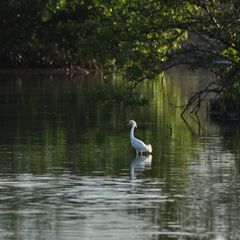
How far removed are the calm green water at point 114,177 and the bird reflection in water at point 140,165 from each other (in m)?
0.02

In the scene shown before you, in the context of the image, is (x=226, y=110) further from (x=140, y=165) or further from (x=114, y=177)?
(x=114, y=177)

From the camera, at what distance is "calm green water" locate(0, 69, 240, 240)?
1800cm

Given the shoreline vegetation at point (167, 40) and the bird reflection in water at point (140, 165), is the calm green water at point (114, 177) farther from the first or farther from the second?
the shoreline vegetation at point (167, 40)

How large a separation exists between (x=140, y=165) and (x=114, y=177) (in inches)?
90.1

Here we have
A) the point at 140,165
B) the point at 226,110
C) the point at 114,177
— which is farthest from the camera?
the point at 226,110

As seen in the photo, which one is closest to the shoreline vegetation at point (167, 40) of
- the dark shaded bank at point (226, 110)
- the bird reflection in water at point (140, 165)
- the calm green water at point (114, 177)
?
the dark shaded bank at point (226, 110)

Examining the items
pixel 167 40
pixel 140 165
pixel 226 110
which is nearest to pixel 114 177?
pixel 140 165

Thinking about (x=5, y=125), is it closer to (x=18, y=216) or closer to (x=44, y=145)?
(x=44, y=145)

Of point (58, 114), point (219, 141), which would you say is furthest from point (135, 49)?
point (58, 114)

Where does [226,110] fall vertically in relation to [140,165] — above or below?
above

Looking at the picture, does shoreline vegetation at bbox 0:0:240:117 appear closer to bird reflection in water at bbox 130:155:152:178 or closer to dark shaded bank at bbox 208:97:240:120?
dark shaded bank at bbox 208:97:240:120

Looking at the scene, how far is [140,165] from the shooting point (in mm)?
25766

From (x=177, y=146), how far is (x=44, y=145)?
3.27 meters

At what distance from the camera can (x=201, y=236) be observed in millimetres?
17172
